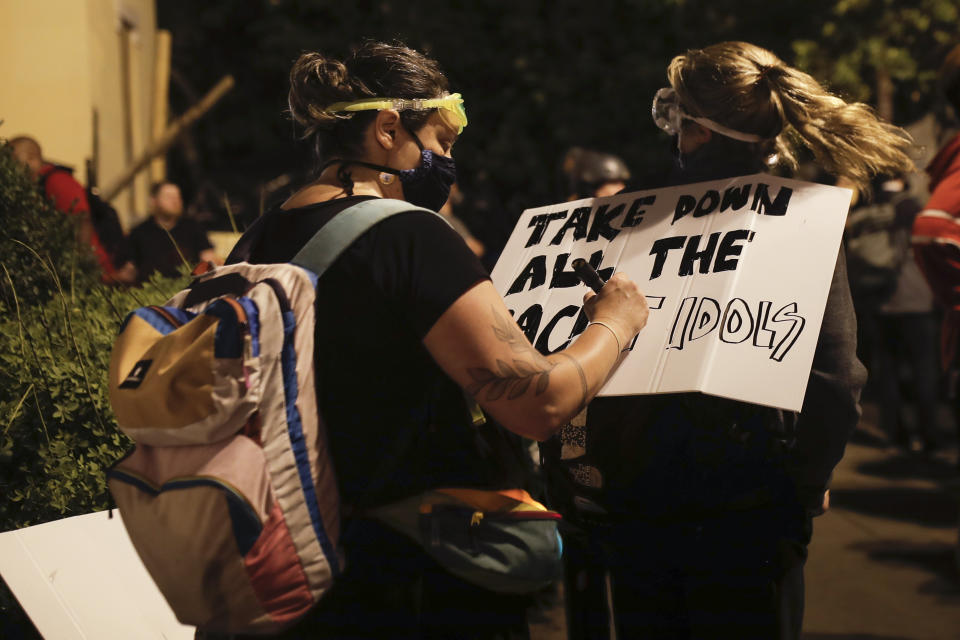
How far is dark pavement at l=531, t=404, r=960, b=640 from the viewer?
4.66m

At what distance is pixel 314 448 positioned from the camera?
71.7 inches

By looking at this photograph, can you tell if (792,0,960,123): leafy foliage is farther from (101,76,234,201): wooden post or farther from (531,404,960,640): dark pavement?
(101,76,234,201): wooden post

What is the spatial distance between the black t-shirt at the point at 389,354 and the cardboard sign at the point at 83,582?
94 centimetres

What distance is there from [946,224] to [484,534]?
8.39 ft

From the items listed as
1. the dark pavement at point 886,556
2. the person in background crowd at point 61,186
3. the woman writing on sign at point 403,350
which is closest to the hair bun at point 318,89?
the woman writing on sign at point 403,350

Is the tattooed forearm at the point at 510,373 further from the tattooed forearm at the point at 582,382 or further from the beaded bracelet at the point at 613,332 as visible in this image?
the beaded bracelet at the point at 613,332

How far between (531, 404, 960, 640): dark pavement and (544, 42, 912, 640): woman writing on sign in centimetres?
236

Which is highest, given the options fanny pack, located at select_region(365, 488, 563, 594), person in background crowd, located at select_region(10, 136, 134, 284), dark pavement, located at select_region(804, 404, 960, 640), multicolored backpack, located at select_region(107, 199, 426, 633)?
multicolored backpack, located at select_region(107, 199, 426, 633)

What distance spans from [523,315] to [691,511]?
1.95 feet

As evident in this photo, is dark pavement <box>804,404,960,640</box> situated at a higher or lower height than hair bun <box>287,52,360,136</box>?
lower

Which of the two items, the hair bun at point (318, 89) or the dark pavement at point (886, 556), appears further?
the dark pavement at point (886, 556)

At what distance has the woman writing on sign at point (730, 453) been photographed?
2.31 metres

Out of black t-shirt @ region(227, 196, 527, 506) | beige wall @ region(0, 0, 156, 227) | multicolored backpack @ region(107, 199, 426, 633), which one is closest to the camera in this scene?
multicolored backpack @ region(107, 199, 426, 633)

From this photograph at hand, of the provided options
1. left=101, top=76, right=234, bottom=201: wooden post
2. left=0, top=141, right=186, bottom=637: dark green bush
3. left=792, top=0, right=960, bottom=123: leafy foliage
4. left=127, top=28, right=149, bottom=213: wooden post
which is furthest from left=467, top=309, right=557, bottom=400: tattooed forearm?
left=792, top=0, right=960, bottom=123: leafy foliage
